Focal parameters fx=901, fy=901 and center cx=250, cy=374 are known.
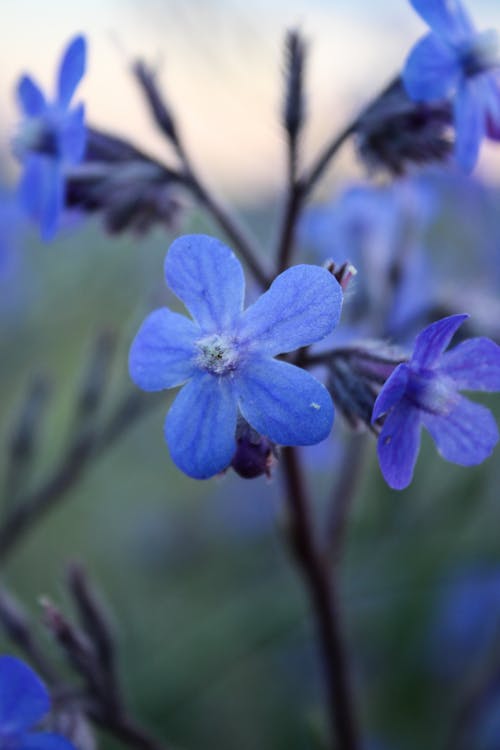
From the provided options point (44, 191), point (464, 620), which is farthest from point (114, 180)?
point (464, 620)

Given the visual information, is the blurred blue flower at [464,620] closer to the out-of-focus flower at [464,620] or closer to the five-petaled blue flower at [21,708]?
the out-of-focus flower at [464,620]

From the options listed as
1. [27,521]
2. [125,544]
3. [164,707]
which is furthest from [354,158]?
[125,544]

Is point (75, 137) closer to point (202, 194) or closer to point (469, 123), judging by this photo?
point (202, 194)

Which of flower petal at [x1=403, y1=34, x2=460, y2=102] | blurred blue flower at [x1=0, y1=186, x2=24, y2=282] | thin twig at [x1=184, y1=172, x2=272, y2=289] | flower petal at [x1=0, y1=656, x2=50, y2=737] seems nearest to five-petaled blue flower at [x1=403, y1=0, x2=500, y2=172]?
flower petal at [x1=403, y1=34, x2=460, y2=102]

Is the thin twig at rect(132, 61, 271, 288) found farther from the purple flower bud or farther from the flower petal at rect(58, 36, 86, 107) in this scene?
the purple flower bud

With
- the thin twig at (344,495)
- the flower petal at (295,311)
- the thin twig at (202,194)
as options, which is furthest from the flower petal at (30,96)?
the thin twig at (344,495)

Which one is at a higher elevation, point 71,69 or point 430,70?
point 71,69
